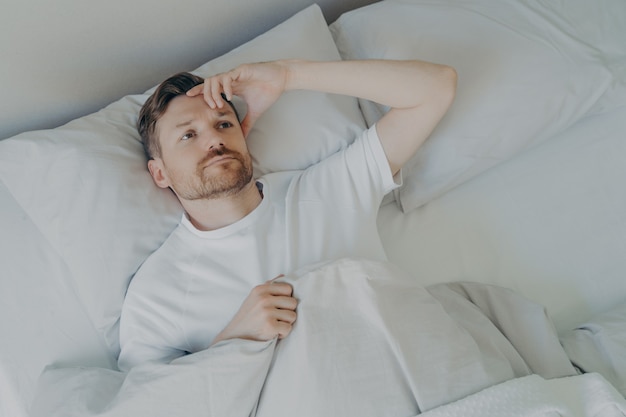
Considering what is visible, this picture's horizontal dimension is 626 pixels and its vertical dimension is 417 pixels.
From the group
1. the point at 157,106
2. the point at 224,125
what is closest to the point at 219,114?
the point at 224,125

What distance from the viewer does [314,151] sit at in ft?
4.46

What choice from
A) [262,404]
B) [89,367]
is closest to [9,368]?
[89,367]

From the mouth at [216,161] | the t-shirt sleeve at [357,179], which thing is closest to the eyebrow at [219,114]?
the mouth at [216,161]

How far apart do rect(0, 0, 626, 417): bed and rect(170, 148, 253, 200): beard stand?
0.39 ft

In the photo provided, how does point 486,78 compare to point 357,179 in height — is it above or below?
above

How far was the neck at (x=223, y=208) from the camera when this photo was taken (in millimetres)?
1227

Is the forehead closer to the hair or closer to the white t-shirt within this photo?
the hair

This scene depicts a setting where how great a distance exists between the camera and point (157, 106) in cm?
124

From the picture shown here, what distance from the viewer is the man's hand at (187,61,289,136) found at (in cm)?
120

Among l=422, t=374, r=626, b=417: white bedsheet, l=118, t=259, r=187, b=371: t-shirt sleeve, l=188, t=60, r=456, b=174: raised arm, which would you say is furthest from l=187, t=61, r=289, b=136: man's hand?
l=422, t=374, r=626, b=417: white bedsheet

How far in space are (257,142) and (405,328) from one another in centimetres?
58

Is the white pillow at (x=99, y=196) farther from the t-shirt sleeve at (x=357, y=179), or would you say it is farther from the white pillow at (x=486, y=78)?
the white pillow at (x=486, y=78)

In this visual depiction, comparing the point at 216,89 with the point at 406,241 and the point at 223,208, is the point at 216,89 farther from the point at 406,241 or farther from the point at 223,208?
the point at 406,241

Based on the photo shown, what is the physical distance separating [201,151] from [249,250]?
229 mm
